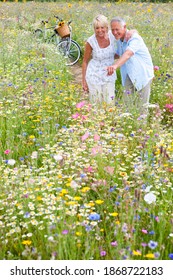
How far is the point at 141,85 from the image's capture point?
587cm

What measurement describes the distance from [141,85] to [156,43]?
3566mm

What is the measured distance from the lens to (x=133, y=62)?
579cm

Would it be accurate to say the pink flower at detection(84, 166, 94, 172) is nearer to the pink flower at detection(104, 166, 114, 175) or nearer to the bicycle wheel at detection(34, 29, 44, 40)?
the pink flower at detection(104, 166, 114, 175)

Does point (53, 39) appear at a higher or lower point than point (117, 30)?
lower

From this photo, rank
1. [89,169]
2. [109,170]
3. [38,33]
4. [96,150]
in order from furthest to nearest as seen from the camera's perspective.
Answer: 1. [38,33]
2. [96,150]
3. [89,169]
4. [109,170]

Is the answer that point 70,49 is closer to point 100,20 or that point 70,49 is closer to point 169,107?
point 100,20

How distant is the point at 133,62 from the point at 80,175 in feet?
9.44

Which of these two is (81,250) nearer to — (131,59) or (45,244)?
(45,244)

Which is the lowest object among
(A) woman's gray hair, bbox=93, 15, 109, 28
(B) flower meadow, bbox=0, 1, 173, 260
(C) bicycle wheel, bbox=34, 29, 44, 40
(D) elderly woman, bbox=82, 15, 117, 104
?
(B) flower meadow, bbox=0, 1, 173, 260

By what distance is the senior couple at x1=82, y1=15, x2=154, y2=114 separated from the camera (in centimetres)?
555

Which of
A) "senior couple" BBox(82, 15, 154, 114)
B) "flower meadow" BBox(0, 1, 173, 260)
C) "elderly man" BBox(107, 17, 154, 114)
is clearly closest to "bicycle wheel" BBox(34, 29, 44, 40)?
"flower meadow" BBox(0, 1, 173, 260)

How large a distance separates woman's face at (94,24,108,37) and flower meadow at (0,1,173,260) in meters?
0.94

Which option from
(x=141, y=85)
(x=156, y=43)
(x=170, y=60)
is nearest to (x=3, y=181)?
(x=141, y=85)

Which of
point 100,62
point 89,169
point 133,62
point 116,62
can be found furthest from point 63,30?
point 89,169
